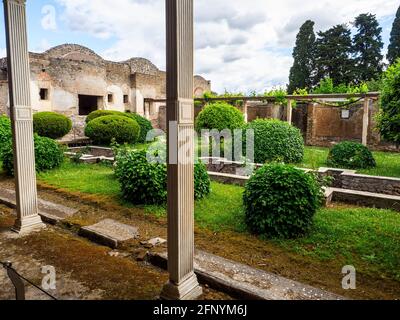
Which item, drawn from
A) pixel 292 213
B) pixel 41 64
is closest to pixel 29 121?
pixel 292 213

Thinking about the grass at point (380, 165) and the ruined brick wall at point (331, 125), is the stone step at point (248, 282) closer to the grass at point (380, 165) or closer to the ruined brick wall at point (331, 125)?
the grass at point (380, 165)

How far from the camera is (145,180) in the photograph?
17.2 ft

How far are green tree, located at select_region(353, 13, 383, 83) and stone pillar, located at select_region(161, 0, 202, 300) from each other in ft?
84.9

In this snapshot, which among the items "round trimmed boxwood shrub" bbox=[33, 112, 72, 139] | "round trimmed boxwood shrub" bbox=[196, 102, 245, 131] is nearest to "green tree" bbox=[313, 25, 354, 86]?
"round trimmed boxwood shrub" bbox=[196, 102, 245, 131]

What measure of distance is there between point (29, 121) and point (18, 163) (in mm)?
580

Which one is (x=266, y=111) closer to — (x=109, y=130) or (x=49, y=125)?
(x=109, y=130)

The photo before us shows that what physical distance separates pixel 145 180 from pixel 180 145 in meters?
2.93

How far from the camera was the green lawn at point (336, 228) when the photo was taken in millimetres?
3514

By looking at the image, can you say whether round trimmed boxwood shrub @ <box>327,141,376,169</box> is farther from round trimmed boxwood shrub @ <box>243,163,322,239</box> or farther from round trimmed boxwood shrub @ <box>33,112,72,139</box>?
round trimmed boxwood shrub @ <box>33,112,72,139</box>

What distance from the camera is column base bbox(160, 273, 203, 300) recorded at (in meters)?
2.52

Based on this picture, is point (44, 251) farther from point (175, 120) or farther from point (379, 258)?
point (379, 258)

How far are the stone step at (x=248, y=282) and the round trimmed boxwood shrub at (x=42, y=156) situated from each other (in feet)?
19.2

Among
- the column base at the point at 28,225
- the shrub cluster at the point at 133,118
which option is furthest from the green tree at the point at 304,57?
the column base at the point at 28,225
